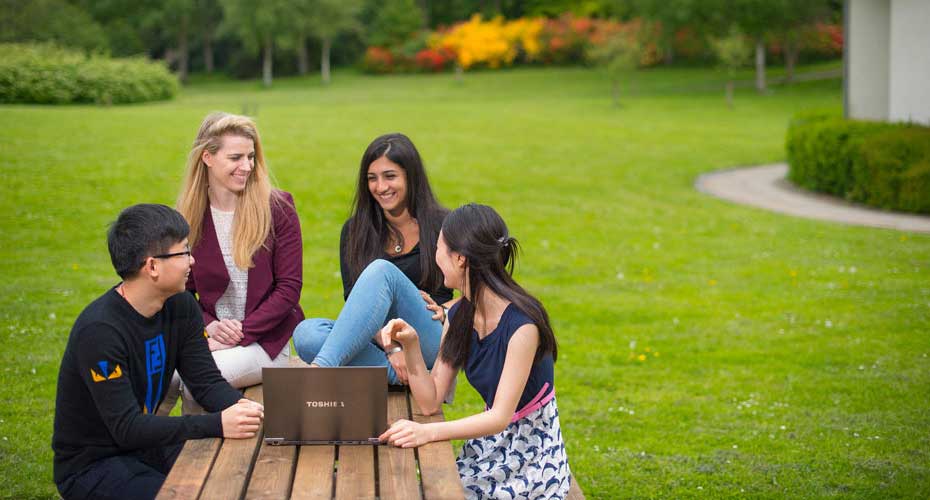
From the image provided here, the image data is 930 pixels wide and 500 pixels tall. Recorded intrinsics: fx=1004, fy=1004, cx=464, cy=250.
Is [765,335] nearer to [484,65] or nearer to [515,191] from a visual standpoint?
[515,191]

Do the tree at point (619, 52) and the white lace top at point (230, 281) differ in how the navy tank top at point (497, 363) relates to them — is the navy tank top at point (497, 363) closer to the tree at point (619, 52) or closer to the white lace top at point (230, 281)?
the white lace top at point (230, 281)

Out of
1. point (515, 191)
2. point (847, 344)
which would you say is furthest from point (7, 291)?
point (515, 191)

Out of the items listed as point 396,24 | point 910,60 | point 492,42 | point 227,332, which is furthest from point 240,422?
point 396,24

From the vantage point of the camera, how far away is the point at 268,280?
209 inches

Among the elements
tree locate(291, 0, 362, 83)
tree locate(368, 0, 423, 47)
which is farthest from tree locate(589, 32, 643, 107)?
tree locate(368, 0, 423, 47)

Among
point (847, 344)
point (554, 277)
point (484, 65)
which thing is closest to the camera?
point (847, 344)

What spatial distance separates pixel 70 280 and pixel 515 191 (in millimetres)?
8355

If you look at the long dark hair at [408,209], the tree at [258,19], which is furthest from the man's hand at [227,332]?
the tree at [258,19]

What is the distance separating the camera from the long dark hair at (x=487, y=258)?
3814 mm

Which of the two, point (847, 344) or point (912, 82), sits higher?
point (912, 82)

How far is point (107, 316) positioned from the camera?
3598mm

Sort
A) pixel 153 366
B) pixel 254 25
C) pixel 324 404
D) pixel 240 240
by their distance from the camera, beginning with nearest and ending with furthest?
pixel 324 404, pixel 153 366, pixel 240 240, pixel 254 25

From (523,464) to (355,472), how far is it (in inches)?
36.7

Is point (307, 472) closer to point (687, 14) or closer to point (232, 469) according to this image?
point (232, 469)
